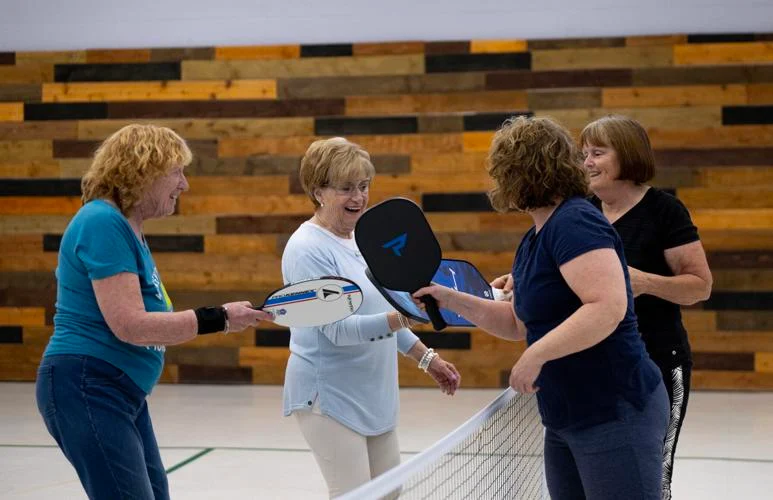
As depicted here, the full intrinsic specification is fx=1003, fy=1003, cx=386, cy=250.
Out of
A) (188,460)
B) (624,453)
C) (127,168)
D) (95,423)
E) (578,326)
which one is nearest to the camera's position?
(578,326)

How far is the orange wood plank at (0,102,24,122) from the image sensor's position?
8.20 meters

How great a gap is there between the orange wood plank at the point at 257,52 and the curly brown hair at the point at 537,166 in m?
5.91

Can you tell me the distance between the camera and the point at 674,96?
7.55 m

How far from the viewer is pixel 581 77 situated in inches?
301

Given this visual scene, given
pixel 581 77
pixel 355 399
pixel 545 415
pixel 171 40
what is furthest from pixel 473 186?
pixel 545 415

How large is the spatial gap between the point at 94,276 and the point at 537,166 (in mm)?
1026

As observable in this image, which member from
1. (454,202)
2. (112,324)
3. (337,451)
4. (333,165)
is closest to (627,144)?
(333,165)

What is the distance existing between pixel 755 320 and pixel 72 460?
6.16m

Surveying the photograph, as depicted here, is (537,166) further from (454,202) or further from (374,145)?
(374,145)

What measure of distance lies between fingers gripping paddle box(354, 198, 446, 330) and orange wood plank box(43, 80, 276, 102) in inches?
230

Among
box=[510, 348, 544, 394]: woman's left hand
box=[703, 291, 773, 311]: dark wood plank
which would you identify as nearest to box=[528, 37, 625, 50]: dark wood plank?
box=[703, 291, 773, 311]: dark wood plank

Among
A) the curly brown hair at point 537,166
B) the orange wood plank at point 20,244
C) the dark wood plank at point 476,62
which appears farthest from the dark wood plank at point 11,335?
the curly brown hair at point 537,166

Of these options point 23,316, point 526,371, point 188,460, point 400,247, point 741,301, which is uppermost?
point 400,247

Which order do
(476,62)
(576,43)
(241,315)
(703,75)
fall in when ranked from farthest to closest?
(476,62)
(576,43)
(703,75)
(241,315)
